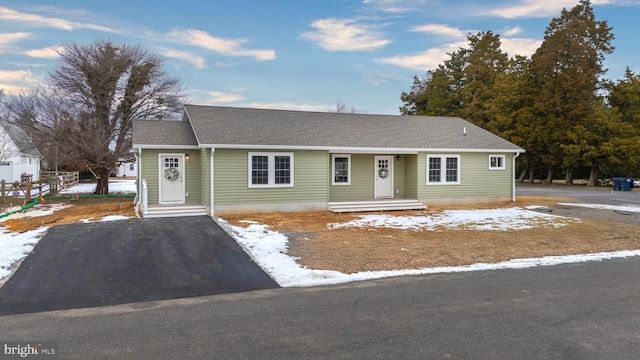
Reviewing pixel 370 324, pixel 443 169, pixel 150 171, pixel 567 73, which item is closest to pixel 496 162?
pixel 443 169

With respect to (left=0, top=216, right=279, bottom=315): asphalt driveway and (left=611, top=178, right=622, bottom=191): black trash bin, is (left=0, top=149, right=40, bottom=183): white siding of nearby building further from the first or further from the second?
(left=611, top=178, right=622, bottom=191): black trash bin

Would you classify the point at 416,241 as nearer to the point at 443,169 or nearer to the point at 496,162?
the point at 443,169

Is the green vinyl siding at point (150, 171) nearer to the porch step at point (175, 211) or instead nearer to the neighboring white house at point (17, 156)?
the porch step at point (175, 211)

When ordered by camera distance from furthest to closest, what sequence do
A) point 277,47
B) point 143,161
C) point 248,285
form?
point 277,47 → point 143,161 → point 248,285

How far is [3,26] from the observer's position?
62.8 ft

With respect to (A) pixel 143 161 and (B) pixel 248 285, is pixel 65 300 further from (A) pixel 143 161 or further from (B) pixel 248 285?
(A) pixel 143 161

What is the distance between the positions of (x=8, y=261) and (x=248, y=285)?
16.0 feet

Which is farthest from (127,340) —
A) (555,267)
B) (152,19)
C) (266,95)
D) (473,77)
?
(473,77)

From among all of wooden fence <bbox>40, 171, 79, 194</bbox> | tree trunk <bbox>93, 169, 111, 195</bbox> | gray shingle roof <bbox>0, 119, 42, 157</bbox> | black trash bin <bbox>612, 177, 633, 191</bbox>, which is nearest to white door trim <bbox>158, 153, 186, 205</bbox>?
wooden fence <bbox>40, 171, 79, 194</bbox>

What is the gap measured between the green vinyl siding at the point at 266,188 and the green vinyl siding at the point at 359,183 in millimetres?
1165

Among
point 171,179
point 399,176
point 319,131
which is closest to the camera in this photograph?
point 171,179

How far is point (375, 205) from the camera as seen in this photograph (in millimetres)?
15672

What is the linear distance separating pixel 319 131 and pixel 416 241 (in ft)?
26.8

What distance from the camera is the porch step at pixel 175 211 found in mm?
13320
